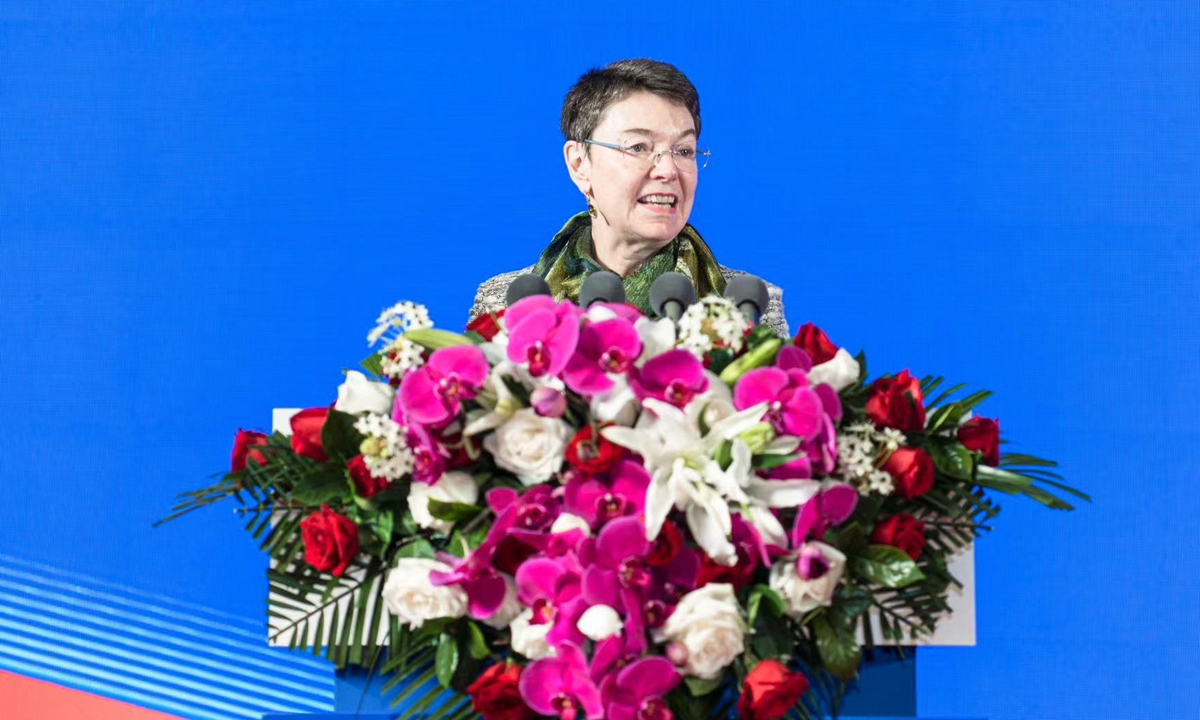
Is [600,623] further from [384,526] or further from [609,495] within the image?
[384,526]

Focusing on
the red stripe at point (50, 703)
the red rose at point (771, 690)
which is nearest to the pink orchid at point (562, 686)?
the red rose at point (771, 690)

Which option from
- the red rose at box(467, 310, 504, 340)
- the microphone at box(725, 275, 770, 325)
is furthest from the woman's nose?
the red rose at box(467, 310, 504, 340)

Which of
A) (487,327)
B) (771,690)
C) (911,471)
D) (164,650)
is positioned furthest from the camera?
(164,650)

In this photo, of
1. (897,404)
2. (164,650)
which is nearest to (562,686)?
(897,404)

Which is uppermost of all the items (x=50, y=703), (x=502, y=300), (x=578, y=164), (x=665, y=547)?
(x=578, y=164)

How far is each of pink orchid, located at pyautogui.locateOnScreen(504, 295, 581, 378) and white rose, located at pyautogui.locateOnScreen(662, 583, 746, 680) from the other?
0.20 metres

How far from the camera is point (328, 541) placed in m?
1.15

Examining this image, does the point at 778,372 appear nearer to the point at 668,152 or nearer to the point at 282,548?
the point at 282,548

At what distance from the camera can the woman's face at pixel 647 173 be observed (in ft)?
6.67

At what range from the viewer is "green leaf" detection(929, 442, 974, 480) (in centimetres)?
121

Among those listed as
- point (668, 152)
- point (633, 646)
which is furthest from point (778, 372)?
point (668, 152)

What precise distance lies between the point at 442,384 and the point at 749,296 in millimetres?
341

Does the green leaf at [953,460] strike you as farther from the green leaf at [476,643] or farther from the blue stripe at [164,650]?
the blue stripe at [164,650]

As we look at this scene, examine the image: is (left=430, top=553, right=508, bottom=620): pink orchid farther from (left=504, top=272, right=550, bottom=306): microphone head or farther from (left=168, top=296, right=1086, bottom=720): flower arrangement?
(left=504, top=272, right=550, bottom=306): microphone head
